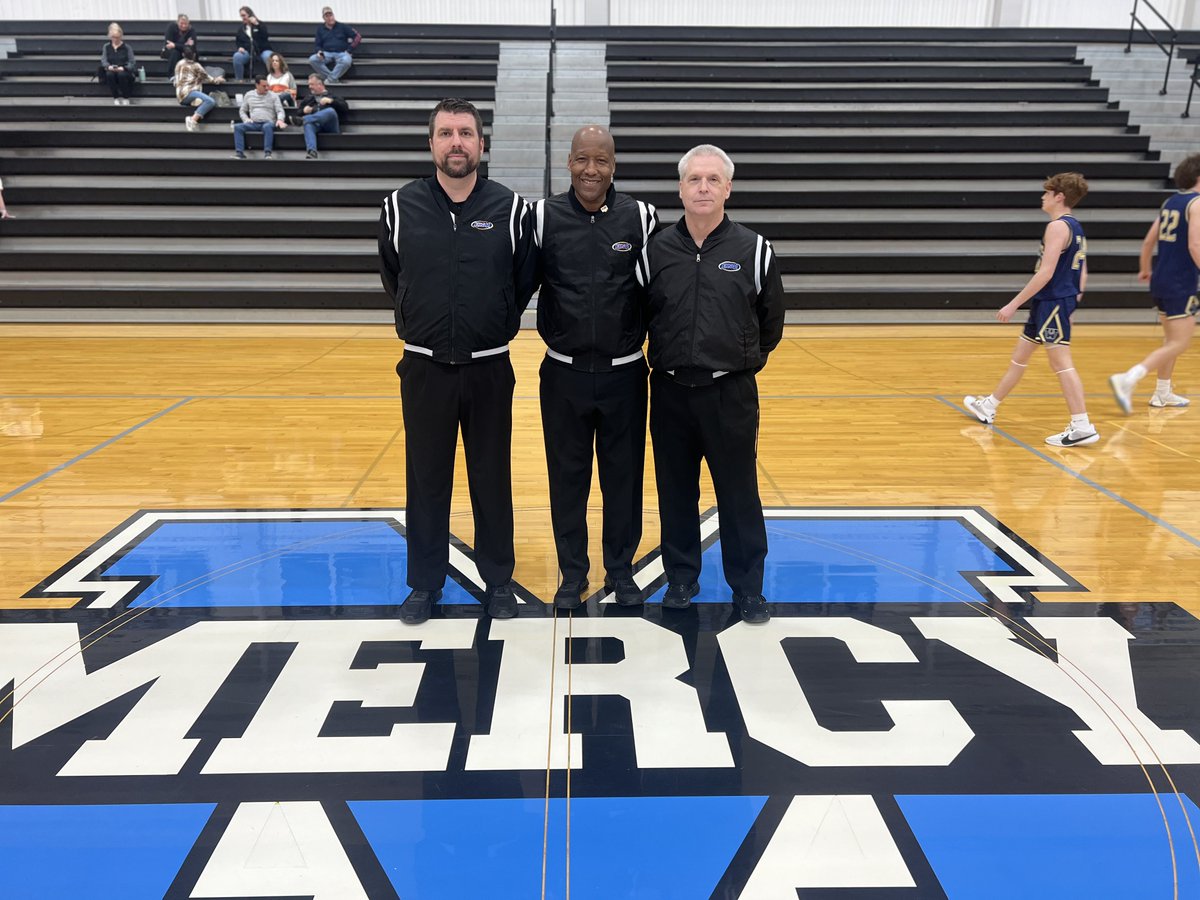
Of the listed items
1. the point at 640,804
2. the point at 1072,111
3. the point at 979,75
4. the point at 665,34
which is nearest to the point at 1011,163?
the point at 1072,111

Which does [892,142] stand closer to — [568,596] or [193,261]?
[193,261]

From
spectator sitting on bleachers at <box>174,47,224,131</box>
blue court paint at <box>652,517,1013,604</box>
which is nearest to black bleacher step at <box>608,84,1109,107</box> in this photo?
spectator sitting on bleachers at <box>174,47,224,131</box>

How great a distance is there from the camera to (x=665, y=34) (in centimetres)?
1359

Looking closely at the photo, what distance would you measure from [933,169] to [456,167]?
9.50 m

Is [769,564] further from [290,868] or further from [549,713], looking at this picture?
[290,868]

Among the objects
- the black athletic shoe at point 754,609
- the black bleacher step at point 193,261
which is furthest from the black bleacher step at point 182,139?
the black athletic shoe at point 754,609

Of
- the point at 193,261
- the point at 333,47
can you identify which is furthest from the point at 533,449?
the point at 333,47

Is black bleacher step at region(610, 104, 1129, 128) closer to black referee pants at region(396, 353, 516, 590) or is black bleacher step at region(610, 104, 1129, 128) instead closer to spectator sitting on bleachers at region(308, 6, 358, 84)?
spectator sitting on bleachers at region(308, 6, 358, 84)

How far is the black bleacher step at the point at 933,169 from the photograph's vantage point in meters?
10.6

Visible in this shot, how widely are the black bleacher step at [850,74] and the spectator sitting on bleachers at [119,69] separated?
6239 mm

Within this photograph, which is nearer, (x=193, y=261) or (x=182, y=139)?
(x=193, y=261)

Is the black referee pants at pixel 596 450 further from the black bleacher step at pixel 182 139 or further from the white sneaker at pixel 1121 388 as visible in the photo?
the black bleacher step at pixel 182 139

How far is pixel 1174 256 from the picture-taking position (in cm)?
532

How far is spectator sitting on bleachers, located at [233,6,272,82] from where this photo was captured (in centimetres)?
1187
